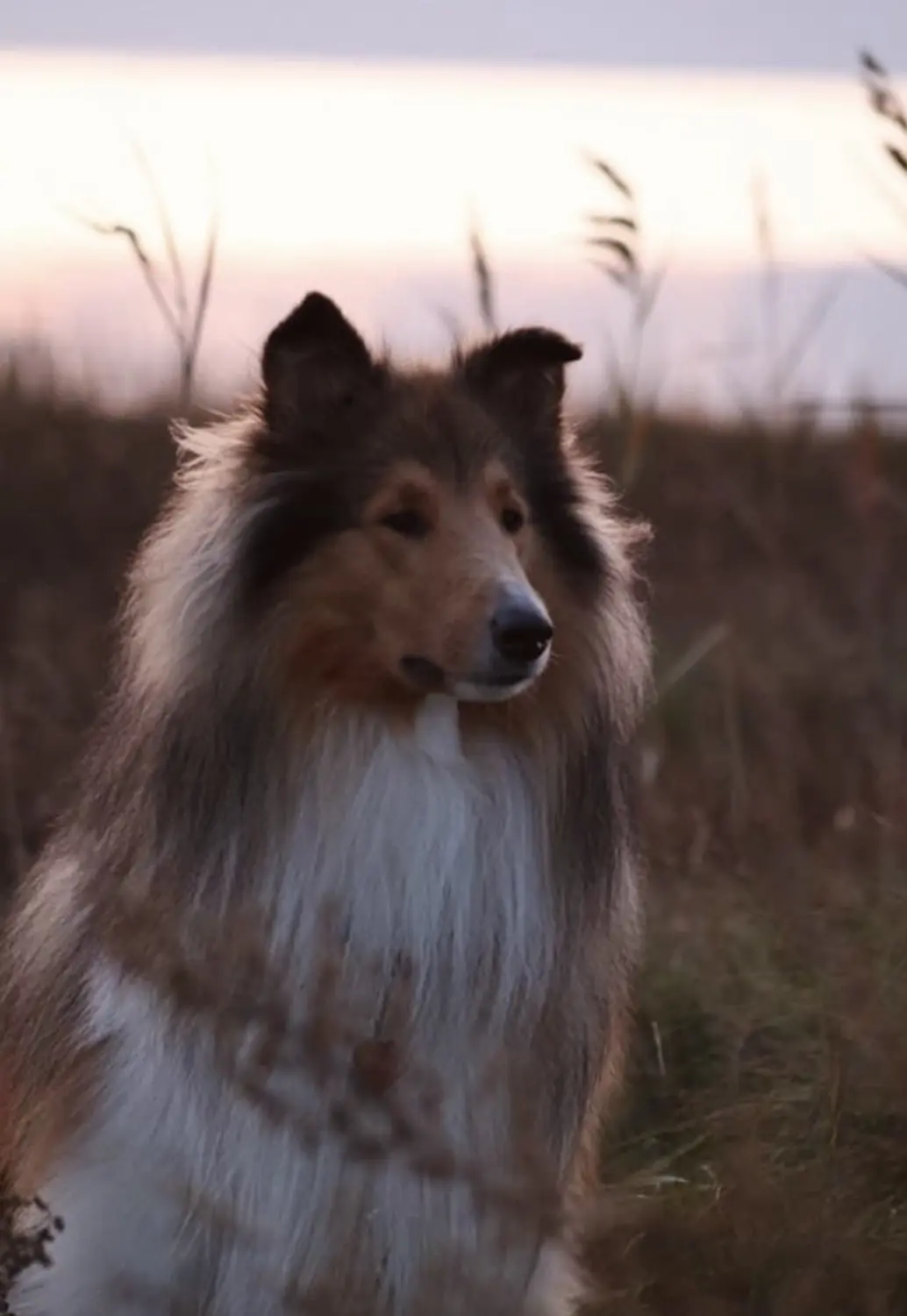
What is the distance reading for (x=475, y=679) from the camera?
3.77 m

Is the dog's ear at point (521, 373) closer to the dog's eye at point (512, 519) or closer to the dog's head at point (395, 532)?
the dog's head at point (395, 532)

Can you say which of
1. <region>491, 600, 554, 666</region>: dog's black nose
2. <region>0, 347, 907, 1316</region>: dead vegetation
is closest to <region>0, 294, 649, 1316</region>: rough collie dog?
<region>491, 600, 554, 666</region>: dog's black nose

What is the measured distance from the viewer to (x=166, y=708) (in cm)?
400

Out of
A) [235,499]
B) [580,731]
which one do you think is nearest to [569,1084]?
[580,731]

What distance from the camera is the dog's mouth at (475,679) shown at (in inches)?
148

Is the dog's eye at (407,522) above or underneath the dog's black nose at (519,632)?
above

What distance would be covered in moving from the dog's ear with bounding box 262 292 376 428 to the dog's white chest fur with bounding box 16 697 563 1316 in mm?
584

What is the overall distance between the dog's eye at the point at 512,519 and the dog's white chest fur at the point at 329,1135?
1.14ft

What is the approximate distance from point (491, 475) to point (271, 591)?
1.46 feet

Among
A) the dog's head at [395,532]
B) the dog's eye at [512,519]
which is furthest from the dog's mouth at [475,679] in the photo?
the dog's eye at [512,519]

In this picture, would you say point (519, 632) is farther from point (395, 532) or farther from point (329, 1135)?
point (329, 1135)

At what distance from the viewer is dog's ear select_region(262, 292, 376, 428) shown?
3.98 meters

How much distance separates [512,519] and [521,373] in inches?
14.5

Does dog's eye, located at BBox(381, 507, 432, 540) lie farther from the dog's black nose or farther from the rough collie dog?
the dog's black nose
